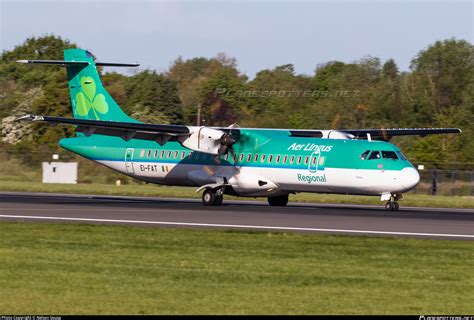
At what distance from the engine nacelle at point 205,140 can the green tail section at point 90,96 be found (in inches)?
189

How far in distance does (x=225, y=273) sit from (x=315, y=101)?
62544 millimetres

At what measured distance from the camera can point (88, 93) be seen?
36.4 metres

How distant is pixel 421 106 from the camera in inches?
2867

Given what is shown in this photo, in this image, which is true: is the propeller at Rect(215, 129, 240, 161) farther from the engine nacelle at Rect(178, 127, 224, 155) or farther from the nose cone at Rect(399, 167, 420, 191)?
the nose cone at Rect(399, 167, 420, 191)

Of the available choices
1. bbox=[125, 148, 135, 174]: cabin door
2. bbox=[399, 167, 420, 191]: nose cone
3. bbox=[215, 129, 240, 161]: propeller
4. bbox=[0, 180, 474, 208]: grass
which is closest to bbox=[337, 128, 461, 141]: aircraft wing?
bbox=[0, 180, 474, 208]: grass

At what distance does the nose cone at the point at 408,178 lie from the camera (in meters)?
28.7

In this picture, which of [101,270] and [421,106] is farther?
[421,106]

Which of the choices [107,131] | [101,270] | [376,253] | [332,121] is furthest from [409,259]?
[332,121]

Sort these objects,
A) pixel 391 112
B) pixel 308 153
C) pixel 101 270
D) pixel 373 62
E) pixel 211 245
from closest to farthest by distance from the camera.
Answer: pixel 101 270, pixel 211 245, pixel 308 153, pixel 391 112, pixel 373 62

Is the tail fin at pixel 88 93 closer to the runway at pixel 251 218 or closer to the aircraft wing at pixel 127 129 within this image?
the aircraft wing at pixel 127 129

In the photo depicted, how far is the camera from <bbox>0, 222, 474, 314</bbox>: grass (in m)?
12.3

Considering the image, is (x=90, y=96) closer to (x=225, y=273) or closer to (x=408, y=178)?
(x=408, y=178)

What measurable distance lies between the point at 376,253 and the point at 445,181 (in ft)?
105

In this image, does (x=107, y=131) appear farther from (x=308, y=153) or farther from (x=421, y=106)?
(x=421, y=106)
